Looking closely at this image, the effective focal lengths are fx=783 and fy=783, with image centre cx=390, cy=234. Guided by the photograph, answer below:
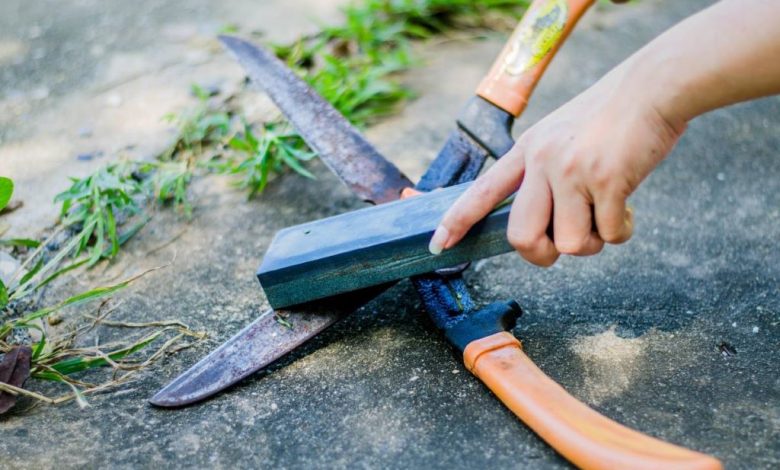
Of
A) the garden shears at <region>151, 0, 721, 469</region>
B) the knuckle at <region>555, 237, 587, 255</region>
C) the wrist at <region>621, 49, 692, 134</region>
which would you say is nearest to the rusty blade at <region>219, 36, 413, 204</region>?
the garden shears at <region>151, 0, 721, 469</region>

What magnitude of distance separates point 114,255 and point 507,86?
0.94 meters

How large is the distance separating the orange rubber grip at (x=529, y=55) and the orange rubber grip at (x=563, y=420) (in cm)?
59

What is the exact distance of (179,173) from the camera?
6.41 feet

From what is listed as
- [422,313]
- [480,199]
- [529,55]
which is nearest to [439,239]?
[480,199]

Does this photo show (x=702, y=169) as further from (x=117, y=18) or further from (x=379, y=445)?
(x=117, y=18)

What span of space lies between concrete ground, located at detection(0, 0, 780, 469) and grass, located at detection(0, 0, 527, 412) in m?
0.05

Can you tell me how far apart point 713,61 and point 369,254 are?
1.90 ft

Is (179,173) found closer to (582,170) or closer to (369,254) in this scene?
(369,254)

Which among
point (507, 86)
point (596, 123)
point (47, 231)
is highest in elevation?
point (596, 123)

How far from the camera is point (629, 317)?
1.46m

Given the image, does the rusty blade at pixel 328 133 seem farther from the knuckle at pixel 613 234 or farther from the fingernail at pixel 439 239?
the knuckle at pixel 613 234

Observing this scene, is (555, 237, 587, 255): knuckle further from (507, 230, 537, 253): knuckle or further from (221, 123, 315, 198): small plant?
(221, 123, 315, 198): small plant

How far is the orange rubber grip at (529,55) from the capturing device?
1.64 meters

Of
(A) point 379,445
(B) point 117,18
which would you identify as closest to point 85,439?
(A) point 379,445
